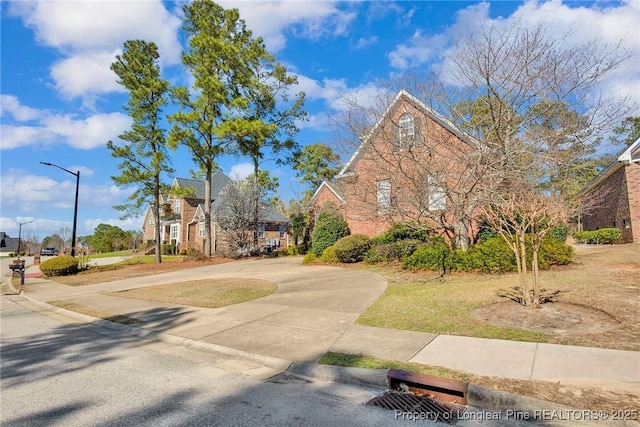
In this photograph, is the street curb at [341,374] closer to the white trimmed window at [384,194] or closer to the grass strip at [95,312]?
the grass strip at [95,312]

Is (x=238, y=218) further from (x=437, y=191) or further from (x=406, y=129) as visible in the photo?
(x=437, y=191)

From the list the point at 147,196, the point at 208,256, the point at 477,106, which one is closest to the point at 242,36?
the point at 147,196

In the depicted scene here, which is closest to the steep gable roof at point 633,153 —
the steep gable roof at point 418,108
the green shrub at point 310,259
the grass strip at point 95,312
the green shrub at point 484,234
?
the green shrub at point 484,234

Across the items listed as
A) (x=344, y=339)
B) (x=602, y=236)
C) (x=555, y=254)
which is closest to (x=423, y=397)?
(x=344, y=339)

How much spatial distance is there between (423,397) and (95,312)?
346 inches

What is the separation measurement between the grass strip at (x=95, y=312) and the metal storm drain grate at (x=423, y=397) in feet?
20.4

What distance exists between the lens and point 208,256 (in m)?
23.6

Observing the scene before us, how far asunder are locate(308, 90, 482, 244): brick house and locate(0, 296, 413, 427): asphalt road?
10.0 metres

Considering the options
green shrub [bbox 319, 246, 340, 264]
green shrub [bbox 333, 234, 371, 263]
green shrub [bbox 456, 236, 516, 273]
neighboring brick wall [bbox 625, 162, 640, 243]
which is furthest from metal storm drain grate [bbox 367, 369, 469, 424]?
neighboring brick wall [bbox 625, 162, 640, 243]

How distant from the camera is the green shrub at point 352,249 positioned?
55.3ft

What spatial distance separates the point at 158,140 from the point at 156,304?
17482 millimetres

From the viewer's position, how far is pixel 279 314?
777cm

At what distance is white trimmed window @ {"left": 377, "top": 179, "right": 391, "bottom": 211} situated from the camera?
14.4m

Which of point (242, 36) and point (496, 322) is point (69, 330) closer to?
point (496, 322)
